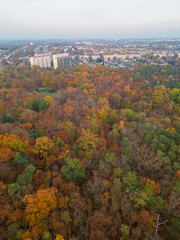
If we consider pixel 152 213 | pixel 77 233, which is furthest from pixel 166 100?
pixel 77 233

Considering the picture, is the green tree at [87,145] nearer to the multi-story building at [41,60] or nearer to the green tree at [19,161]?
the green tree at [19,161]

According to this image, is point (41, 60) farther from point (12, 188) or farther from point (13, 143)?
point (12, 188)

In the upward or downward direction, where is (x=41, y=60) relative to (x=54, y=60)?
upward

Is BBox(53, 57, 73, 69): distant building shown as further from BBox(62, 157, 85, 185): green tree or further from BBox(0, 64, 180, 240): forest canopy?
BBox(62, 157, 85, 185): green tree

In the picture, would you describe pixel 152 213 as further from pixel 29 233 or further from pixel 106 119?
pixel 106 119

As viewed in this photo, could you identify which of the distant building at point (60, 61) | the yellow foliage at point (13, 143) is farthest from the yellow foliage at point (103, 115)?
the distant building at point (60, 61)

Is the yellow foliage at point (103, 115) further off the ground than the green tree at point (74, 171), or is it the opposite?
the yellow foliage at point (103, 115)

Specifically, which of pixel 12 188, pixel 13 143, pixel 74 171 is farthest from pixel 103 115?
pixel 12 188

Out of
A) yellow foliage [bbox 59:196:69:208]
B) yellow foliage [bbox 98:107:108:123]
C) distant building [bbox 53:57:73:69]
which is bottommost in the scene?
yellow foliage [bbox 59:196:69:208]

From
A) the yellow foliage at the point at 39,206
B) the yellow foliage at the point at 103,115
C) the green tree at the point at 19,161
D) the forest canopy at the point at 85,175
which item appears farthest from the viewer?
the yellow foliage at the point at 103,115

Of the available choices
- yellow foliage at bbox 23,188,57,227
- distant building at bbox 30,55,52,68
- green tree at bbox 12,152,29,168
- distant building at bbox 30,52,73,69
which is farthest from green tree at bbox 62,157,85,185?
distant building at bbox 30,55,52,68

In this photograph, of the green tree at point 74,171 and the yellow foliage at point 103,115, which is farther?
the yellow foliage at point 103,115
